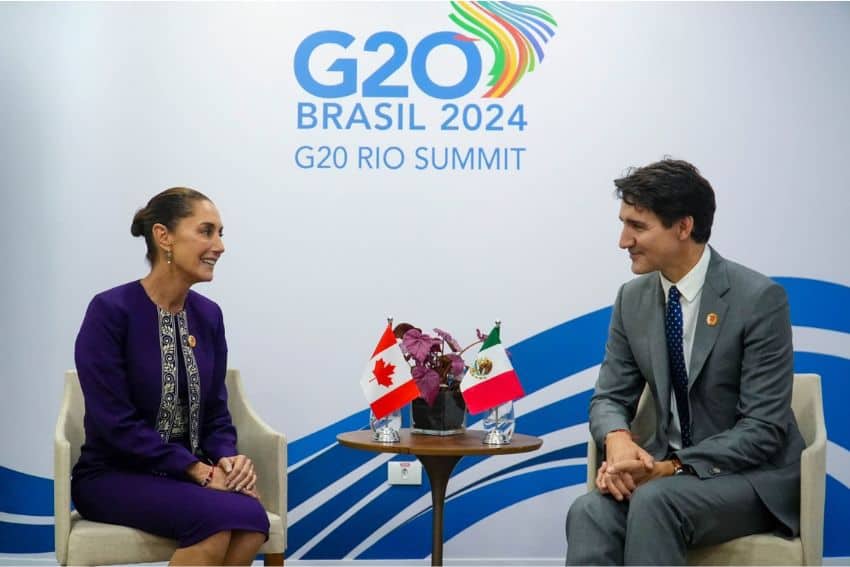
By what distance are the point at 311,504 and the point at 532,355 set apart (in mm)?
1119

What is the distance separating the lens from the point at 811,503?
9.37ft

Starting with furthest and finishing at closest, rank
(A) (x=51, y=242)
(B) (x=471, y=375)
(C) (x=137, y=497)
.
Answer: (A) (x=51, y=242), (B) (x=471, y=375), (C) (x=137, y=497)

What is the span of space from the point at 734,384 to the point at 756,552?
1.52 ft

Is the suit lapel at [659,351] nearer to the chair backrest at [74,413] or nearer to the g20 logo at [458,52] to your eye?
the g20 logo at [458,52]

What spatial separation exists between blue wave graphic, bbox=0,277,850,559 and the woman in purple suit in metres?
1.11

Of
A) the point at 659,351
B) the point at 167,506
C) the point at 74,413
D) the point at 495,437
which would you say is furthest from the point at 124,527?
the point at 659,351

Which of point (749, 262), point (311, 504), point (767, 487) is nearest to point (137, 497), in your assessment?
point (311, 504)

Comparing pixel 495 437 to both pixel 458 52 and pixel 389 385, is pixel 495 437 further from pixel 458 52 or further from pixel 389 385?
pixel 458 52

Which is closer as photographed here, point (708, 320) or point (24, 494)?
point (708, 320)

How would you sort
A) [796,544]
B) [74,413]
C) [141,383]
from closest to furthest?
[796,544] → [141,383] → [74,413]

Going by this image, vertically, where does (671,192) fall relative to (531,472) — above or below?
above

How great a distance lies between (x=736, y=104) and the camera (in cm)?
443

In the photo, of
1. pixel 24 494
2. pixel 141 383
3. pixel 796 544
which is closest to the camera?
pixel 796 544

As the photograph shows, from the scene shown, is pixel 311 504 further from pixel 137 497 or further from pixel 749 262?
pixel 749 262
